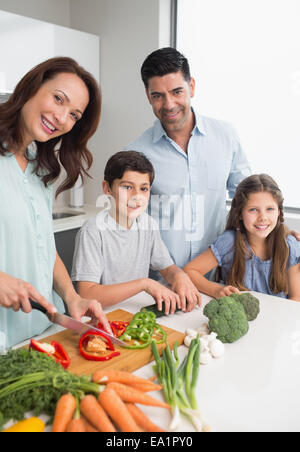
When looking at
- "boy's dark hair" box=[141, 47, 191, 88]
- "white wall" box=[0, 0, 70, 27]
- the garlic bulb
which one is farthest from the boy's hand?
"white wall" box=[0, 0, 70, 27]

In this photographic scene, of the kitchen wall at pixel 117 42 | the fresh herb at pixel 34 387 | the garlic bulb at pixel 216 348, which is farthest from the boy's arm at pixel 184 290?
the kitchen wall at pixel 117 42

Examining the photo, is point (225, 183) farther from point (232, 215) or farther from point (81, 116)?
point (81, 116)

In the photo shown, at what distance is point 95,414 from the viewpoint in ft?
2.73

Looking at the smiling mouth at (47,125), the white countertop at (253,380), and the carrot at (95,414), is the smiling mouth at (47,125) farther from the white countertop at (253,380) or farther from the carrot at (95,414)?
the carrot at (95,414)

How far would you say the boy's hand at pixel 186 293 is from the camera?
1.55m

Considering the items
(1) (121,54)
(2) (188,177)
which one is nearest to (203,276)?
(2) (188,177)


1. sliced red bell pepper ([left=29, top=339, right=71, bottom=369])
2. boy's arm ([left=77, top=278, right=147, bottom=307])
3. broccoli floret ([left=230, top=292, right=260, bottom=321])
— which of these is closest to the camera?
sliced red bell pepper ([left=29, top=339, right=71, bottom=369])

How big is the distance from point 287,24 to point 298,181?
1094 mm

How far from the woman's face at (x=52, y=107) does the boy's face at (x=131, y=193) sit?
42cm

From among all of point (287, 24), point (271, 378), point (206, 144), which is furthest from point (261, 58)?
point (271, 378)

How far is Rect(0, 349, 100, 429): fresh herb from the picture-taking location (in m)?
0.85

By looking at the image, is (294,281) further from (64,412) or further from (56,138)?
(64,412)

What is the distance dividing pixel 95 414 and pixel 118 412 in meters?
0.05

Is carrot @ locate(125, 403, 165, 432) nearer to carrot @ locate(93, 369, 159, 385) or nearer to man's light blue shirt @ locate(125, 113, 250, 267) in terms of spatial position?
carrot @ locate(93, 369, 159, 385)
